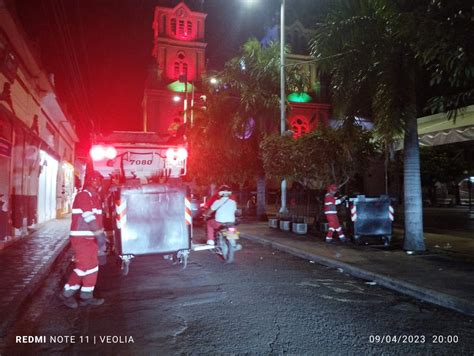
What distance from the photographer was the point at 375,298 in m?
6.48

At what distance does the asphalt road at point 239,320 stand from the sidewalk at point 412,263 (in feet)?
0.88

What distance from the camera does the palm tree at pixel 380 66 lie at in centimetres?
964

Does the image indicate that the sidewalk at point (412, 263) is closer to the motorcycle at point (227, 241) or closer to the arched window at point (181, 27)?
the motorcycle at point (227, 241)

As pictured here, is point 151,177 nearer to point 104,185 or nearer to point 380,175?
point 104,185

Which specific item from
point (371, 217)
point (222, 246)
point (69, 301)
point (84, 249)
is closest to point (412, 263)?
point (371, 217)

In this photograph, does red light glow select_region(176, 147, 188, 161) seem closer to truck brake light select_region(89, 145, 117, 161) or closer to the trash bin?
truck brake light select_region(89, 145, 117, 161)

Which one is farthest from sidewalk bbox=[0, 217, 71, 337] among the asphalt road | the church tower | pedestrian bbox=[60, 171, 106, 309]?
the church tower

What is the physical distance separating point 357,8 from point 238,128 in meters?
10.5

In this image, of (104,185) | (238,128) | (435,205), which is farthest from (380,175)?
(104,185)

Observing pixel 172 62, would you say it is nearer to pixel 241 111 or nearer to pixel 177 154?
pixel 241 111

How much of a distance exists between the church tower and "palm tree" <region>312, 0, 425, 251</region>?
125ft

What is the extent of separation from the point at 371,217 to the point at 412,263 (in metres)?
2.82

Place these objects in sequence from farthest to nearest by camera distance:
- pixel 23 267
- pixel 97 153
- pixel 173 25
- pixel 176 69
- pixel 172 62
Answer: pixel 173 25 → pixel 176 69 → pixel 172 62 → pixel 97 153 → pixel 23 267

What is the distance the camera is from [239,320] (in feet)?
17.3
